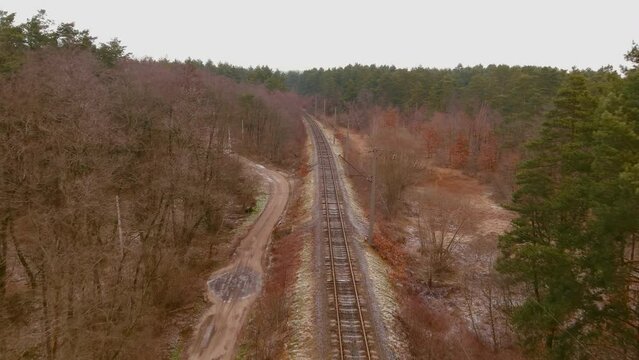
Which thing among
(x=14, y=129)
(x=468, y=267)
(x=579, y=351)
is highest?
(x=14, y=129)

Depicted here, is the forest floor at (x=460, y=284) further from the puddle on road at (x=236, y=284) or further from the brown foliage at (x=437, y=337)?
the puddle on road at (x=236, y=284)

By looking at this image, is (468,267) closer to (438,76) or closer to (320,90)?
(438,76)

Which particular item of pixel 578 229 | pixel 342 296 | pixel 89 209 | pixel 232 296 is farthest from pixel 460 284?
pixel 89 209

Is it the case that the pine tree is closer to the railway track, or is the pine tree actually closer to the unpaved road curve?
the railway track

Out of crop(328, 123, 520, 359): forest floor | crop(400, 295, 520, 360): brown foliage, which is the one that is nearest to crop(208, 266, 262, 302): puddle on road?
crop(328, 123, 520, 359): forest floor

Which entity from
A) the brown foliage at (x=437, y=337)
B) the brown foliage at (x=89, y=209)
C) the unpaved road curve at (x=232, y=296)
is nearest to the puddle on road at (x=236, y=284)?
the unpaved road curve at (x=232, y=296)

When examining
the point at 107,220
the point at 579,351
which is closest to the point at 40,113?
the point at 107,220
